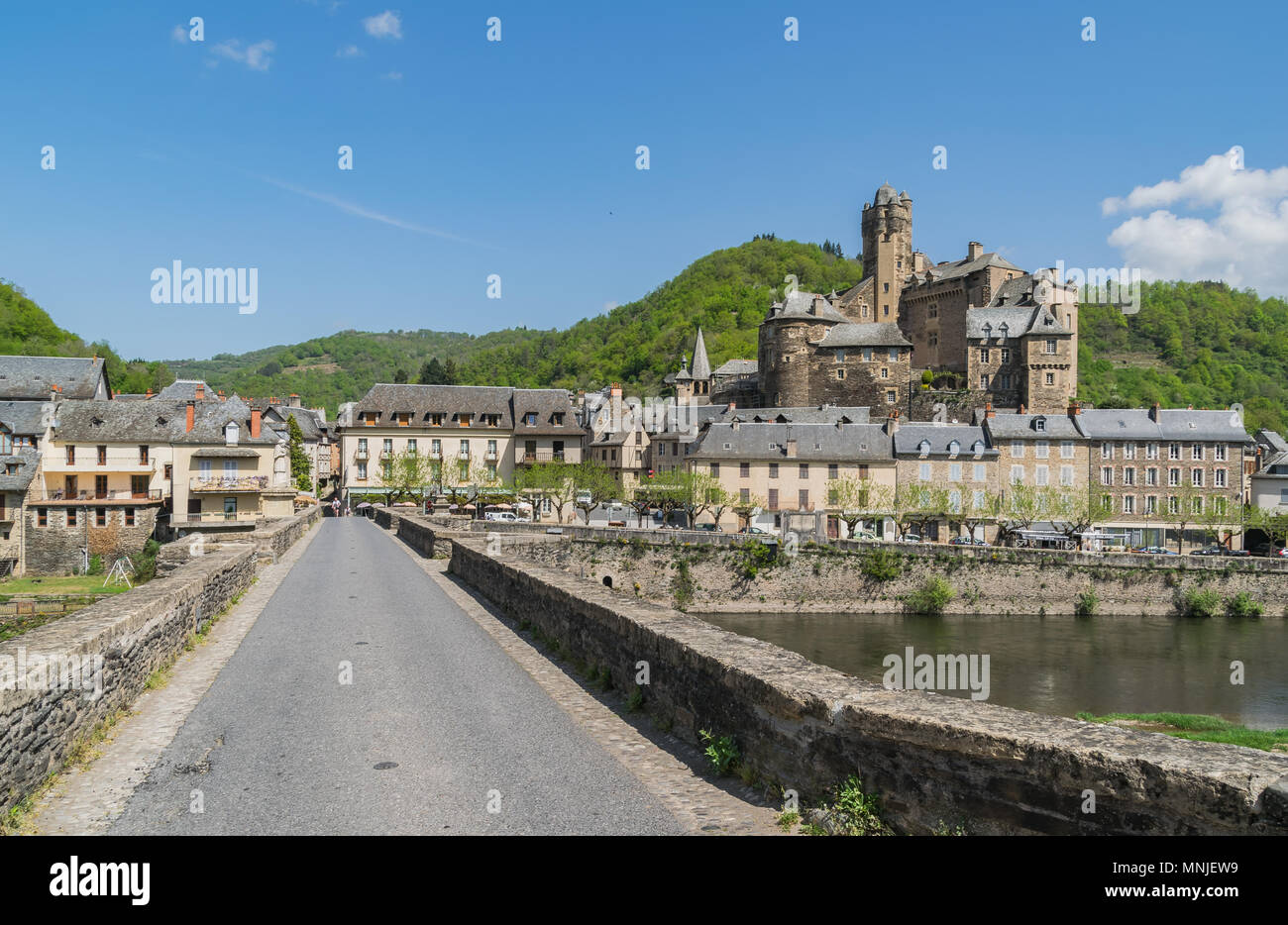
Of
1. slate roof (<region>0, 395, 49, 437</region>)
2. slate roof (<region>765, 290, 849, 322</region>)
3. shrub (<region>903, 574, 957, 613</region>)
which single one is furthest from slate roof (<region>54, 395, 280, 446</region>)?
slate roof (<region>765, 290, 849, 322</region>)

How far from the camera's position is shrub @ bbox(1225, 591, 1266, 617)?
45344mm

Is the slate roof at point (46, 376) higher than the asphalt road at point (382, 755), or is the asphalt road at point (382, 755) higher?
the slate roof at point (46, 376)

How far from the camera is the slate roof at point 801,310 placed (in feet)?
297

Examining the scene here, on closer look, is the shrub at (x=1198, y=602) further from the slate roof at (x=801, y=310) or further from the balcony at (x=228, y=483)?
the balcony at (x=228, y=483)

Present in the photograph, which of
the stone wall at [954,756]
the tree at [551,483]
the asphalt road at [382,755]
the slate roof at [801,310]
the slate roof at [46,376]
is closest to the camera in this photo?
the stone wall at [954,756]

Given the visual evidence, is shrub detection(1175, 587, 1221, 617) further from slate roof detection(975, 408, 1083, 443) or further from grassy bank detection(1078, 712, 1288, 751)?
grassy bank detection(1078, 712, 1288, 751)

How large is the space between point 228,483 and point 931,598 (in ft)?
136

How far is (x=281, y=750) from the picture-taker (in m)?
7.64

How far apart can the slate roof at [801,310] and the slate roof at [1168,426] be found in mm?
32792

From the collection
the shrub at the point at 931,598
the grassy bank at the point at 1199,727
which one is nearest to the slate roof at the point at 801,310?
the shrub at the point at 931,598

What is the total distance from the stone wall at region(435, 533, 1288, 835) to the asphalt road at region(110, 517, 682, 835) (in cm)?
102

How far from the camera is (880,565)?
45156 mm

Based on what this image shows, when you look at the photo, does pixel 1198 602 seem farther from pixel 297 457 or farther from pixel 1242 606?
pixel 297 457
